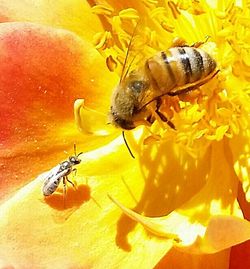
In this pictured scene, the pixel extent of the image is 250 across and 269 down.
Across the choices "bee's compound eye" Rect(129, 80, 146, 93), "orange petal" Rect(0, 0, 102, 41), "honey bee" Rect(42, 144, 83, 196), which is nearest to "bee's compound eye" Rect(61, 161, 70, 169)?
"honey bee" Rect(42, 144, 83, 196)

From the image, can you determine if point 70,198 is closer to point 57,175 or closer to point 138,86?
point 57,175

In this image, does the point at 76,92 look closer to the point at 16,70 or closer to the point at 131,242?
the point at 16,70

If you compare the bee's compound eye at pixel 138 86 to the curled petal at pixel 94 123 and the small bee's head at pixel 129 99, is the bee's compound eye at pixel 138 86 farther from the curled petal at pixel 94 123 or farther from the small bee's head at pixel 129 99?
the curled petal at pixel 94 123

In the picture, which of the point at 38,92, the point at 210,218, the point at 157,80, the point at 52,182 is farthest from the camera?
the point at 38,92

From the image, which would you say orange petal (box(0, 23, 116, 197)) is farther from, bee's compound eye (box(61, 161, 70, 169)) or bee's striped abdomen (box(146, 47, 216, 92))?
bee's striped abdomen (box(146, 47, 216, 92))

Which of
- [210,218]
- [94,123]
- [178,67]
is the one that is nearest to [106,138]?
[94,123]

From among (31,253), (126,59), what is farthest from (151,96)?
(31,253)
